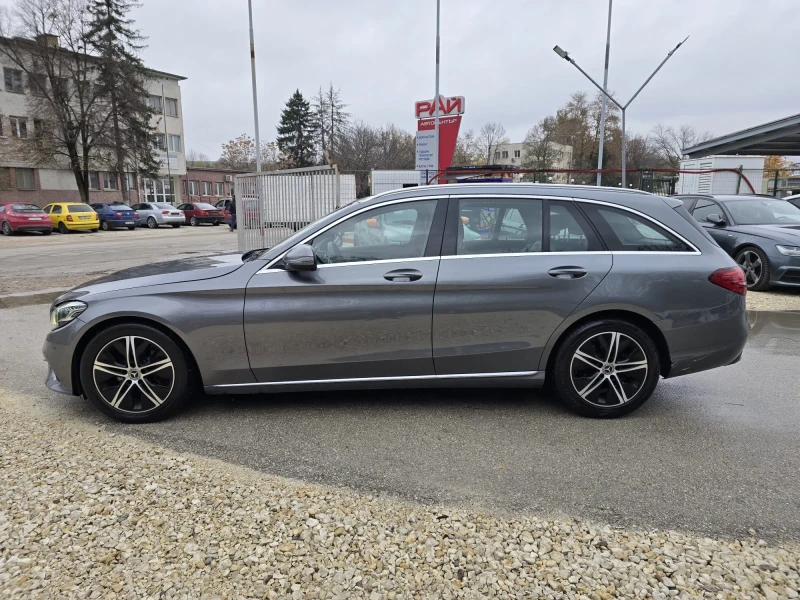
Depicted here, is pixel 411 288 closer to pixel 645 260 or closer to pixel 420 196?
pixel 420 196

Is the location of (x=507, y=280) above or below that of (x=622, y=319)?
above

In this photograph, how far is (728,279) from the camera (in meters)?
3.90

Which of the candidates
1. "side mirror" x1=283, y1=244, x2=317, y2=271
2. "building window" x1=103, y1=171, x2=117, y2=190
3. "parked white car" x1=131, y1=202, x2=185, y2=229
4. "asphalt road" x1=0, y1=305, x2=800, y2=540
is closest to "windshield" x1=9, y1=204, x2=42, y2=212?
"parked white car" x1=131, y1=202, x2=185, y2=229

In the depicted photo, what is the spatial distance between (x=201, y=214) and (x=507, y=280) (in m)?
36.2

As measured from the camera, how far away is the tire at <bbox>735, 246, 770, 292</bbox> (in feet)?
29.0

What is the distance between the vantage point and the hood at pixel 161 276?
3.88 meters

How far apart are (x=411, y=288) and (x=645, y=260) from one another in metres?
1.66

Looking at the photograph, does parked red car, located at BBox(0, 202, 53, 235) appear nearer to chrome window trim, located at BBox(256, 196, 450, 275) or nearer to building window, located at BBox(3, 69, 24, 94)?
building window, located at BBox(3, 69, 24, 94)

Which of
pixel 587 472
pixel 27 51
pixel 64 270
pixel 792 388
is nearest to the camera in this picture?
pixel 587 472

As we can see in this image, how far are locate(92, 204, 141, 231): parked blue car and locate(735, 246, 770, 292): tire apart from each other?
31107 millimetres

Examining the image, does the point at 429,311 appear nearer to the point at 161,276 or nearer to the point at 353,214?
the point at 353,214

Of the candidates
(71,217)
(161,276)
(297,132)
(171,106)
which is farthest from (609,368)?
(297,132)

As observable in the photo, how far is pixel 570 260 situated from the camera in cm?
389

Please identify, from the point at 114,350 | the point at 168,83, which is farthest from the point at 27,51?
the point at 114,350
